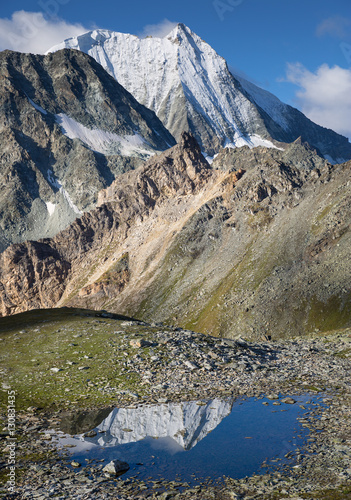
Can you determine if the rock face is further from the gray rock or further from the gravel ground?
the gray rock

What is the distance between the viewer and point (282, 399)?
28812mm

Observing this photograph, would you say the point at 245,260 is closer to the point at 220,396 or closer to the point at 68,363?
the point at 68,363

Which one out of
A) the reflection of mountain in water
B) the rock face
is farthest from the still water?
the rock face

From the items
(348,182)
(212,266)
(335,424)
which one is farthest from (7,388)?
(212,266)

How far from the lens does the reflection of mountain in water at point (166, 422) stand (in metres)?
23.2

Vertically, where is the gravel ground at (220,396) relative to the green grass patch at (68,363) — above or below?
below

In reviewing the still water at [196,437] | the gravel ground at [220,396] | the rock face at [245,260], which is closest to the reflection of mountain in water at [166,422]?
the still water at [196,437]

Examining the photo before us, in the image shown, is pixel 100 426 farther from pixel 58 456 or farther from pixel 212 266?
pixel 212 266

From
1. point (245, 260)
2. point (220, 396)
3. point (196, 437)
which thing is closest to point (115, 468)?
point (196, 437)

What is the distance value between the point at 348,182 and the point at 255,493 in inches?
4373

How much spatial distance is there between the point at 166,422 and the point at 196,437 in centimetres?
256

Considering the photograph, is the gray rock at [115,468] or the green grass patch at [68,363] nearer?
the gray rock at [115,468]

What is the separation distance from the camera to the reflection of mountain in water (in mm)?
23234

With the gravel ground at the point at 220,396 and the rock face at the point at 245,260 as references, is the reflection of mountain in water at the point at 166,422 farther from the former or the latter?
the rock face at the point at 245,260
